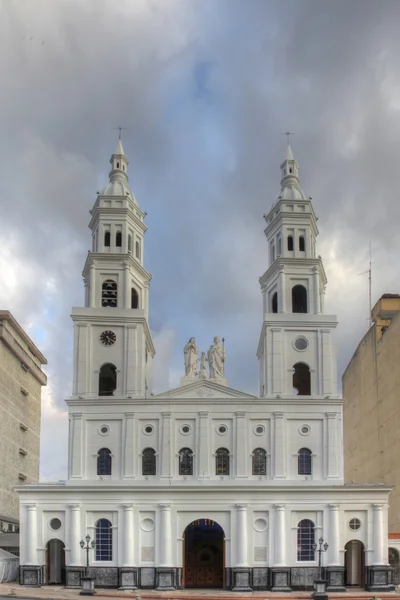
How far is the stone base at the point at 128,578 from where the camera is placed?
46812 millimetres

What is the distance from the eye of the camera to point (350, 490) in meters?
48.5

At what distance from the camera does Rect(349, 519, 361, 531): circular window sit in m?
48.4

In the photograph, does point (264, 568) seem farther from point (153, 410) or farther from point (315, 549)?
point (153, 410)

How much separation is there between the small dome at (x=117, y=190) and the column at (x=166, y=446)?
48.5ft

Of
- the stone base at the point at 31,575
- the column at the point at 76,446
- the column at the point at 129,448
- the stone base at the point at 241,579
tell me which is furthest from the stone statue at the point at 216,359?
the stone base at the point at 31,575

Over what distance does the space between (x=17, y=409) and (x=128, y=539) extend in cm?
2934

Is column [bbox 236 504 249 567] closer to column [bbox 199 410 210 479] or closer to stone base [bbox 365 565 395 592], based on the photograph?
column [bbox 199 410 210 479]

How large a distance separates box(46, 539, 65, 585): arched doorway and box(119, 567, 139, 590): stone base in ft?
13.8

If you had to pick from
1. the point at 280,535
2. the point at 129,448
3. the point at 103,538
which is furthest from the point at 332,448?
the point at 103,538

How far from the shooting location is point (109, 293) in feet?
175

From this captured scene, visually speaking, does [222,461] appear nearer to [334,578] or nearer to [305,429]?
[305,429]

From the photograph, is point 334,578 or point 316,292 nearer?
point 334,578

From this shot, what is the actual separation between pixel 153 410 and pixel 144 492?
4664 mm

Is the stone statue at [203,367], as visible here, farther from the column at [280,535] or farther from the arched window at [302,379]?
the column at [280,535]
